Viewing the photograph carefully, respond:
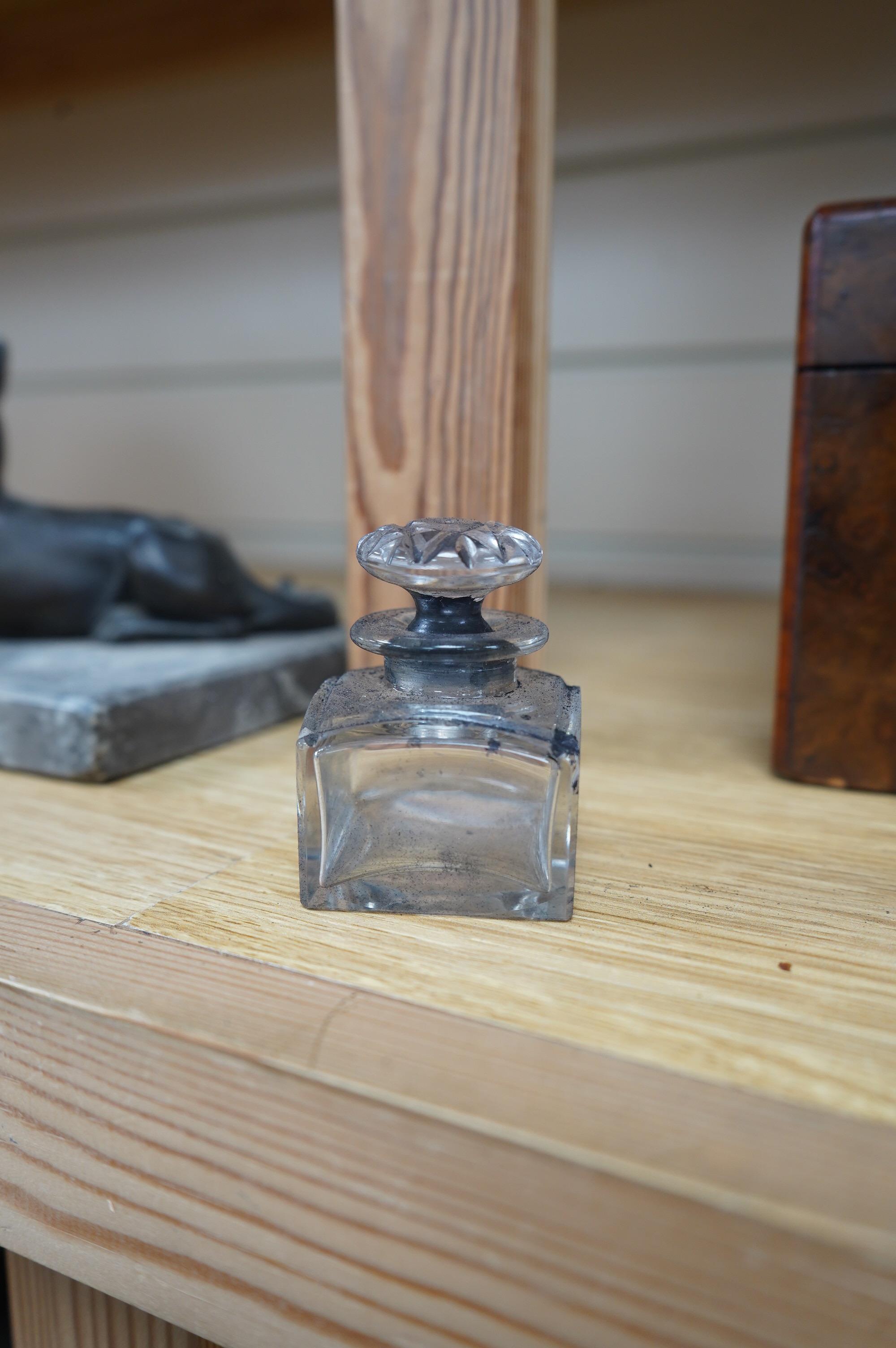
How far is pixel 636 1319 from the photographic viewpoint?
0.95ft

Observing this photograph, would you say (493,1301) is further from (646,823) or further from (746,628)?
(746,628)

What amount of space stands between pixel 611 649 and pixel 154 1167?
0.83 meters

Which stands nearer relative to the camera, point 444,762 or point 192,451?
point 444,762

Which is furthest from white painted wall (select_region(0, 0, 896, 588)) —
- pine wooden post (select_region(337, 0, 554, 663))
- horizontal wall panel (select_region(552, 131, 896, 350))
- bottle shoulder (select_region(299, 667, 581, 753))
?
bottle shoulder (select_region(299, 667, 581, 753))

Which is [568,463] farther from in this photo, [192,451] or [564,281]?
[192,451]

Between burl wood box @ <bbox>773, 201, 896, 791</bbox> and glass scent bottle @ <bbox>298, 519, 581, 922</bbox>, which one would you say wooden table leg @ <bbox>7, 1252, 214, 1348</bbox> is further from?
burl wood box @ <bbox>773, 201, 896, 791</bbox>

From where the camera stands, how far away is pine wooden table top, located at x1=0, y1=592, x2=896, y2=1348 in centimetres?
29

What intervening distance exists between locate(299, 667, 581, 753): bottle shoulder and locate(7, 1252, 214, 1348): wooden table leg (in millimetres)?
275

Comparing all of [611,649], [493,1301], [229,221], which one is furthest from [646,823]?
[229,221]

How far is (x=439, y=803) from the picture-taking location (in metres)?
0.43

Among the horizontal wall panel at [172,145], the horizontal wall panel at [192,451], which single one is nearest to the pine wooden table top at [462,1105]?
the horizontal wall panel at [192,451]

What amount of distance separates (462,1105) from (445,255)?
53 centimetres

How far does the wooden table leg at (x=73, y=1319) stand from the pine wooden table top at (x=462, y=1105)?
8 cm

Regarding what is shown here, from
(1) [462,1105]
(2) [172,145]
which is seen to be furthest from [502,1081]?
(2) [172,145]
